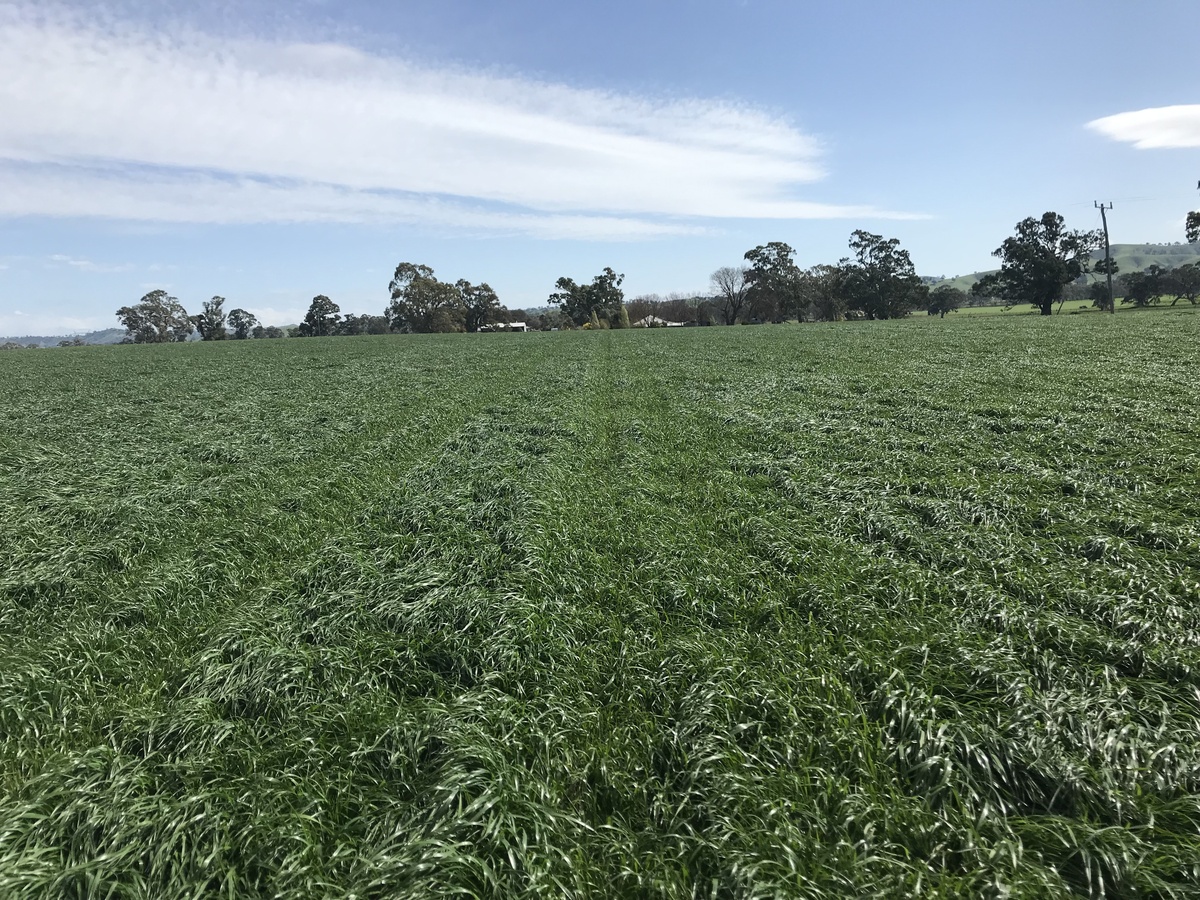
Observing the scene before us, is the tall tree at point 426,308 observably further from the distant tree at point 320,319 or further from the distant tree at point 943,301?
the distant tree at point 943,301

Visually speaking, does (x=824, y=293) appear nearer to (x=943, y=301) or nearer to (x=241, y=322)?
(x=943, y=301)

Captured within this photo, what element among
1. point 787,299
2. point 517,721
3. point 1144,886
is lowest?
point 1144,886

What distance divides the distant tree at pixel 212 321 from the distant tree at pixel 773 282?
374 feet

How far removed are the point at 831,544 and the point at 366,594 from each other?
5.74 metres

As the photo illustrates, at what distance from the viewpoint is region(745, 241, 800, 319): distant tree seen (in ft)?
357

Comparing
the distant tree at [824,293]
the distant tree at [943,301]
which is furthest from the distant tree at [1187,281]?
the distant tree at [824,293]

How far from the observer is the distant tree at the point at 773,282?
108812mm

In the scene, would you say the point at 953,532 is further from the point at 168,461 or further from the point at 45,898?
the point at 168,461

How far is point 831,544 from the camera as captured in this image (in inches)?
285

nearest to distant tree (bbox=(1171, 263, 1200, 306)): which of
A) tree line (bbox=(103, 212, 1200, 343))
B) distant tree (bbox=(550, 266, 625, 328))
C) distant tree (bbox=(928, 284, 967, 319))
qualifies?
tree line (bbox=(103, 212, 1200, 343))

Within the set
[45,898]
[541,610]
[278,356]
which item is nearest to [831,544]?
[541,610]

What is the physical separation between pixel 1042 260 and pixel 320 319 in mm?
126786

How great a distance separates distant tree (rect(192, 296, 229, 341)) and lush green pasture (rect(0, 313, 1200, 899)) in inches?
5386

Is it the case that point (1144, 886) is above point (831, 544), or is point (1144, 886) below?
below
